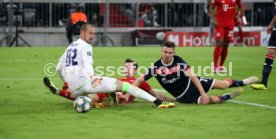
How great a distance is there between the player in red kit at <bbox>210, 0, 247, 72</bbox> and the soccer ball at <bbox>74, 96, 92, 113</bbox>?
936 centimetres

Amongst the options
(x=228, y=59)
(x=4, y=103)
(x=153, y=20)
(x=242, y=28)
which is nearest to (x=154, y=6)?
(x=153, y=20)

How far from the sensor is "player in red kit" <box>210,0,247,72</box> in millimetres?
22406

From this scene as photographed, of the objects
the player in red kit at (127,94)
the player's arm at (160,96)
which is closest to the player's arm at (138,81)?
the player in red kit at (127,94)

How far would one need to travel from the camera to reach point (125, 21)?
34688 mm

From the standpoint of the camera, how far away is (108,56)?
89.8 feet

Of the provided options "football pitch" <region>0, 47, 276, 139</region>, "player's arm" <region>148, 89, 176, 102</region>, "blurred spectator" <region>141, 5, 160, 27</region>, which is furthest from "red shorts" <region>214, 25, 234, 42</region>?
"blurred spectator" <region>141, 5, 160, 27</region>

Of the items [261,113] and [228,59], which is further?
[228,59]

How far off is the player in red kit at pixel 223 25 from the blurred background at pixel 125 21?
443 inches

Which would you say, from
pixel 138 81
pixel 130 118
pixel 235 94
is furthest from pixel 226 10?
pixel 130 118

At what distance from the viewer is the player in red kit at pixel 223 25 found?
73.5 feet

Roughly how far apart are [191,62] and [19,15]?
430 inches

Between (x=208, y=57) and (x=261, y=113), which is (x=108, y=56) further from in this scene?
(x=261, y=113)

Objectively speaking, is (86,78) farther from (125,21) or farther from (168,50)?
(125,21)

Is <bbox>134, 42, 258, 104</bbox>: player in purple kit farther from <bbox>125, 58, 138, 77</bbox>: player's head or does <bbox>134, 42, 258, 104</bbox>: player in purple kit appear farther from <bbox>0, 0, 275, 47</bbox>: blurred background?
<bbox>0, 0, 275, 47</bbox>: blurred background
